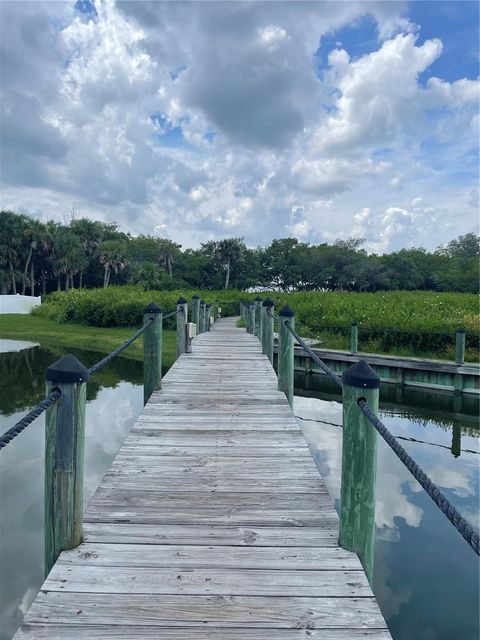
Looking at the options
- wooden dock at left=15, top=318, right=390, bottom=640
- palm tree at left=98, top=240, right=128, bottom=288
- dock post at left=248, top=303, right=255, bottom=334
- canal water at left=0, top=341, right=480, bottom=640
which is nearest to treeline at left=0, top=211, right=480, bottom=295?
palm tree at left=98, top=240, right=128, bottom=288

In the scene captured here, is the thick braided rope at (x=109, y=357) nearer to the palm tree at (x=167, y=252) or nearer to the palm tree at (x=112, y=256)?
the palm tree at (x=112, y=256)

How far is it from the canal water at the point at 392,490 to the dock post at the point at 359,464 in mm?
2102

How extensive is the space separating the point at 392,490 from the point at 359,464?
4923 mm

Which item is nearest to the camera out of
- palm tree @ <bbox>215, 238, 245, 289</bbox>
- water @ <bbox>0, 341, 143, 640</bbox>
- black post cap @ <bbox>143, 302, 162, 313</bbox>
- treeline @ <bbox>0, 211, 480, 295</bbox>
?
water @ <bbox>0, 341, 143, 640</bbox>

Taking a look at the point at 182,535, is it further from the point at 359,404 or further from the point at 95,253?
the point at 95,253

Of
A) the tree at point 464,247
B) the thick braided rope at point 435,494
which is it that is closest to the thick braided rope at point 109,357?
the thick braided rope at point 435,494

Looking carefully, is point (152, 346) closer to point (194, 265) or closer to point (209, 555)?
point (209, 555)

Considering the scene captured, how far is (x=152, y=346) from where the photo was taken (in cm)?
605

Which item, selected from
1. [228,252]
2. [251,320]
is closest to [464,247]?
[228,252]

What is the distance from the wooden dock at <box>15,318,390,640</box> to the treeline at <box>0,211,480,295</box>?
4433 centimetres

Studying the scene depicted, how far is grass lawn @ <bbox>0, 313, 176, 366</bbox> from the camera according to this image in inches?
870

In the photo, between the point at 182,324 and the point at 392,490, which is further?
the point at 182,324

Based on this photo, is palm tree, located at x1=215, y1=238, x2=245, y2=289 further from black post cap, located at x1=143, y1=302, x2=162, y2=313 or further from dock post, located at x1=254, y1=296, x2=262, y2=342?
black post cap, located at x1=143, y1=302, x2=162, y2=313

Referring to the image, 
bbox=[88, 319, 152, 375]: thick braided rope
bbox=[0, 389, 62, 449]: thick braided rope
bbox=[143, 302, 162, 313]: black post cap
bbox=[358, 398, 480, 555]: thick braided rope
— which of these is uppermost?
bbox=[143, 302, 162, 313]: black post cap
